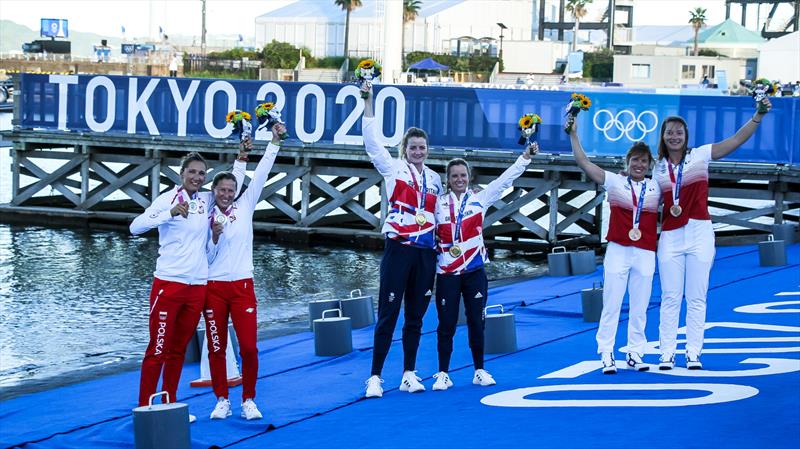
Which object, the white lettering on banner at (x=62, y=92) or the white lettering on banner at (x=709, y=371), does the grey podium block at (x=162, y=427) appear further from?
the white lettering on banner at (x=62, y=92)

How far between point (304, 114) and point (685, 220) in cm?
1604

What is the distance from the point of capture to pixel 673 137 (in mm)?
9070

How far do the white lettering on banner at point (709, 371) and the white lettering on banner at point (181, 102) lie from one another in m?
16.8

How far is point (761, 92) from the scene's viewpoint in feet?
32.1

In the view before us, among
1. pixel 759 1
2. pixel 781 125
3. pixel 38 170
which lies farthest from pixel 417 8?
pixel 781 125

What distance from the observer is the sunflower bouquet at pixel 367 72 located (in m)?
9.14

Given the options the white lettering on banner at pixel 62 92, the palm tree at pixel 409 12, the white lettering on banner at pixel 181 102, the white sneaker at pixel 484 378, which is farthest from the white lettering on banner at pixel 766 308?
the palm tree at pixel 409 12

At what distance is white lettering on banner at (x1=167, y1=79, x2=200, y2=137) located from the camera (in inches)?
996

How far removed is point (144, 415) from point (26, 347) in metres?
7.88

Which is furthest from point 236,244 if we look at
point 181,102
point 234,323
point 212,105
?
point 181,102

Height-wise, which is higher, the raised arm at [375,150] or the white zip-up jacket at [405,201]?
the raised arm at [375,150]

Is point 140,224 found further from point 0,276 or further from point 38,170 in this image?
point 38,170

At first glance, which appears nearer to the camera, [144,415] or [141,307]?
[144,415]

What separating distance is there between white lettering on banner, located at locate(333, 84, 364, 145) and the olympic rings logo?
14.9 ft
